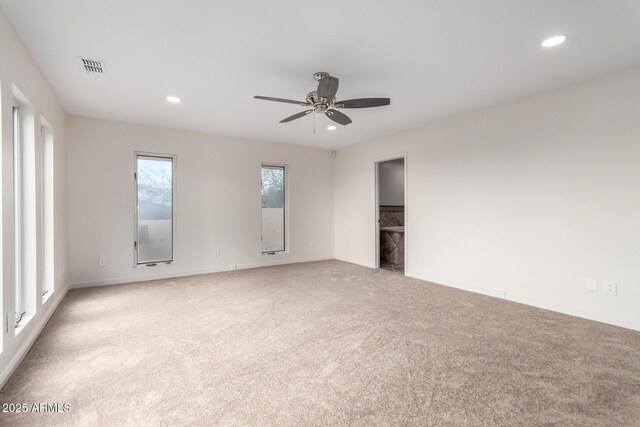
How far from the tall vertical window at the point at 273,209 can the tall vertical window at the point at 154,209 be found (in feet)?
5.46

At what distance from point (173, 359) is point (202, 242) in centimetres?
311

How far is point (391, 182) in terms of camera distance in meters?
7.14

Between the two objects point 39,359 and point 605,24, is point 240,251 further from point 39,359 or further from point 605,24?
point 605,24

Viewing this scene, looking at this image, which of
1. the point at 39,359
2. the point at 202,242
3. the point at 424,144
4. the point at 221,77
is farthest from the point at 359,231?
the point at 39,359

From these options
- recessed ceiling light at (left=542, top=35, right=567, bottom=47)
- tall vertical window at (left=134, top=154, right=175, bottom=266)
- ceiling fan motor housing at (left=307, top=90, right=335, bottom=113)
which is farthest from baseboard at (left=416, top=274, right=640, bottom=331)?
tall vertical window at (left=134, top=154, right=175, bottom=266)

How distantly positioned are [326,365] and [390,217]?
16.3 feet

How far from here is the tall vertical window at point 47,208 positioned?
10.8 ft

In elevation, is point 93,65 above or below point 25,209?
above

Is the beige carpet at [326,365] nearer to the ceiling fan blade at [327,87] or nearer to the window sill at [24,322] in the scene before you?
the window sill at [24,322]

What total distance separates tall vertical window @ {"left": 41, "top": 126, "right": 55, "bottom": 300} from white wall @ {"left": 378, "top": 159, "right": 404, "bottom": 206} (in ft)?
18.8

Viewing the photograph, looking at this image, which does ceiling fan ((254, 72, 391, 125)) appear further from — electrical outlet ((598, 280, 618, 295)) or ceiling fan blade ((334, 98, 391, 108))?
electrical outlet ((598, 280, 618, 295))

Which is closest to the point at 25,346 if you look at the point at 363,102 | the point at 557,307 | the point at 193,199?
the point at 193,199

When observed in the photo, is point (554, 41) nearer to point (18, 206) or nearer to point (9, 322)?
point (9, 322)

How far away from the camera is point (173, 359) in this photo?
2223 millimetres
